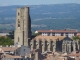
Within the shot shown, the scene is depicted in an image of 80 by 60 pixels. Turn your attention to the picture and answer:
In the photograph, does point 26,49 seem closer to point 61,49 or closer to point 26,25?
point 61,49

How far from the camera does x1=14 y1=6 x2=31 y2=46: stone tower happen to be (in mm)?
62188

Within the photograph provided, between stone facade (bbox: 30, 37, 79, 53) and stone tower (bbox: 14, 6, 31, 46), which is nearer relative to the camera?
stone facade (bbox: 30, 37, 79, 53)

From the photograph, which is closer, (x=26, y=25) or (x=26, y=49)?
(x=26, y=49)

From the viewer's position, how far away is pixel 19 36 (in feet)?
204

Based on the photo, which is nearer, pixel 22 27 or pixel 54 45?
pixel 54 45

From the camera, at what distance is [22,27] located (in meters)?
63.5

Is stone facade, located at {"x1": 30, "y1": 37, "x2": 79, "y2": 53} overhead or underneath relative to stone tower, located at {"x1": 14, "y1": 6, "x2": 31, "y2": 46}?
underneath

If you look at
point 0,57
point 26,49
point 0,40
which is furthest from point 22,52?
point 0,40

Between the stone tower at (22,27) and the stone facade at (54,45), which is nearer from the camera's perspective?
the stone facade at (54,45)

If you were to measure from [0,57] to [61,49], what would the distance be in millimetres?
20971

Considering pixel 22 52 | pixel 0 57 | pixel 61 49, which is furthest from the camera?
pixel 61 49

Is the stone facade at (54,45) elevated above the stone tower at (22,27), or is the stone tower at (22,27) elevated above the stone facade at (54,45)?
the stone tower at (22,27)

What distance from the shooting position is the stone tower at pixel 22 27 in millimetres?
62188

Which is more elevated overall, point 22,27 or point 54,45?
point 22,27
